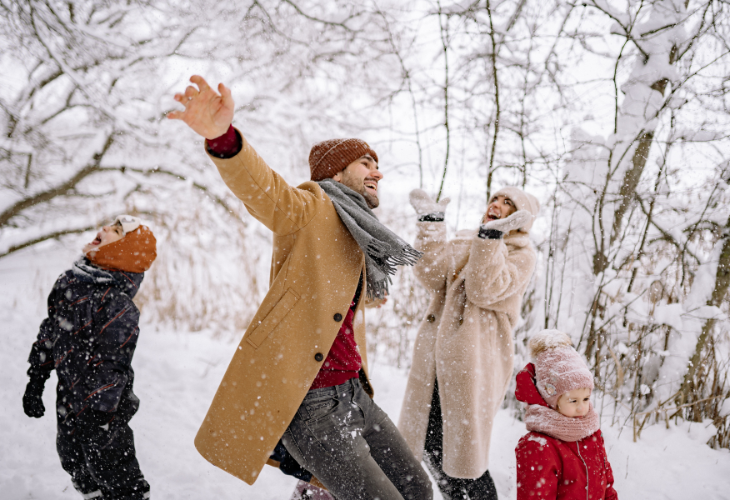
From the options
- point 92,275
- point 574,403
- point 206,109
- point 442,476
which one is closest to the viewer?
point 206,109

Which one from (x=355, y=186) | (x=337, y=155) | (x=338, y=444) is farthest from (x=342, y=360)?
(x=337, y=155)

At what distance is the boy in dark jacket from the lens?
1744 mm

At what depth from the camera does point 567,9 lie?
3570 millimetres

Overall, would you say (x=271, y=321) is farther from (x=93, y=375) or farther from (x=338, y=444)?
(x=93, y=375)

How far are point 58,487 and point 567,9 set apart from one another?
515 centimetres

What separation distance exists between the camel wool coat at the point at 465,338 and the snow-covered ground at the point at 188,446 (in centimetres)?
90

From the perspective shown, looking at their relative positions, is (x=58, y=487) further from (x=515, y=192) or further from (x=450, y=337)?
(x=515, y=192)

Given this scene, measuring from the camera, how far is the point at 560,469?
1.41 metres

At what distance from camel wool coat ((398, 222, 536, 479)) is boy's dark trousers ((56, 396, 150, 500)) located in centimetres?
129

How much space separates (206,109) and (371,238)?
0.60m

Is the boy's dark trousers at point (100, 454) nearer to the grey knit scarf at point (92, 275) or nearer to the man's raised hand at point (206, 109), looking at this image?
the grey knit scarf at point (92, 275)

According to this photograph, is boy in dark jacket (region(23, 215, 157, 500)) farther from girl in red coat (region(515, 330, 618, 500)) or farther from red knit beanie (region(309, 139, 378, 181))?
girl in red coat (region(515, 330, 618, 500))

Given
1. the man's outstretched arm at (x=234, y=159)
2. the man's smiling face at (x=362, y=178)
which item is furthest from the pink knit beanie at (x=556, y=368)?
the man's outstretched arm at (x=234, y=159)

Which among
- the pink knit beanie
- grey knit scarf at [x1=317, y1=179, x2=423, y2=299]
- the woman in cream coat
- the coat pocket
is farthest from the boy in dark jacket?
the pink knit beanie
